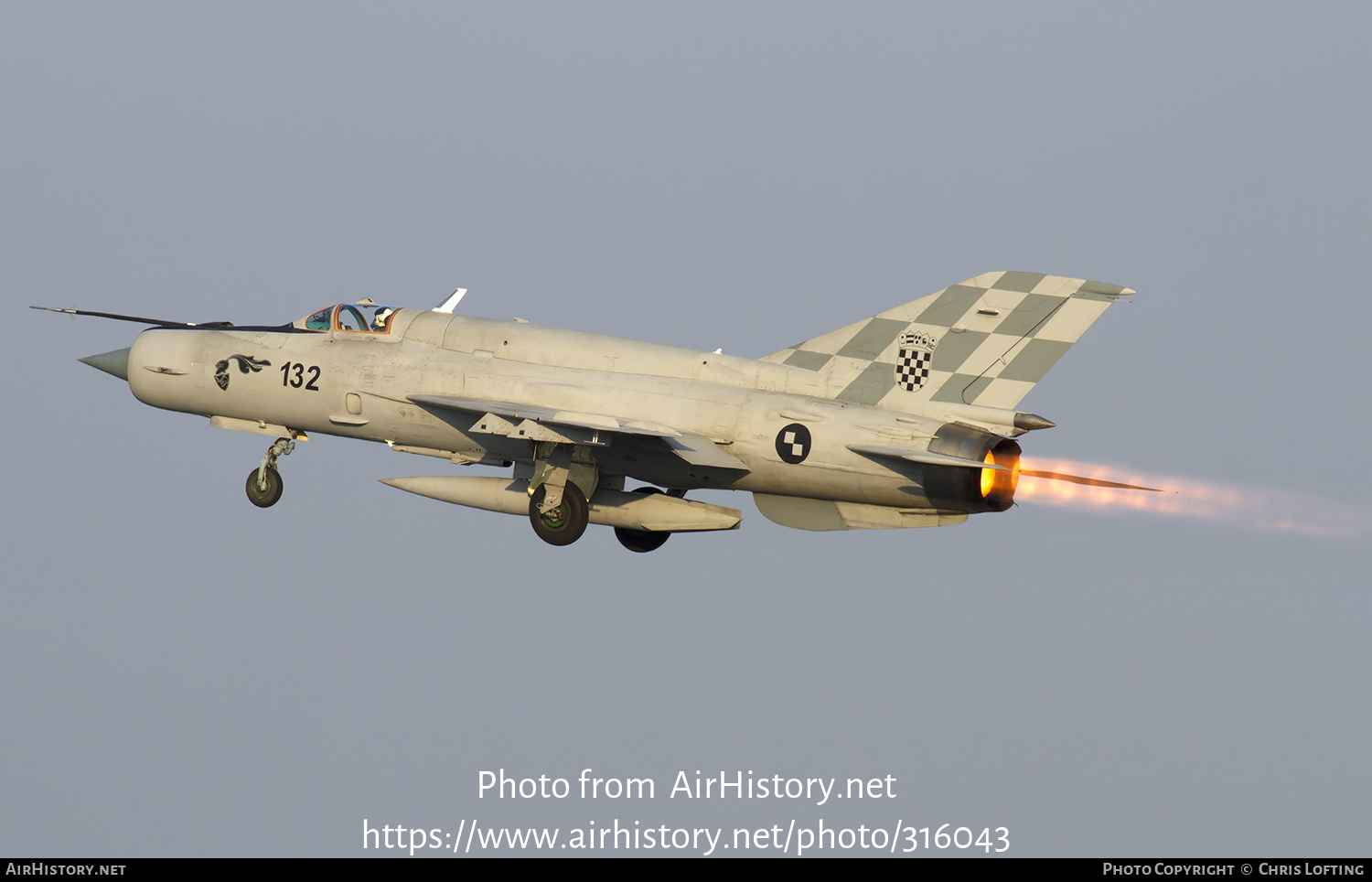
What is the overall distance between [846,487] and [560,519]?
12.2ft

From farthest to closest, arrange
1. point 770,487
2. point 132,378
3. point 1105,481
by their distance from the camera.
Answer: point 132,378 < point 770,487 < point 1105,481

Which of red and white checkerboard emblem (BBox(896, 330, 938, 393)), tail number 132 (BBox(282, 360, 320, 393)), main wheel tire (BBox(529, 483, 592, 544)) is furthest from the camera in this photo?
tail number 132 (BBox(282, 360, 320, 393))

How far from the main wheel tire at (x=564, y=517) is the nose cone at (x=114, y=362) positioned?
22.7ft

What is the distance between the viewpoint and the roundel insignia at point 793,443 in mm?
21562

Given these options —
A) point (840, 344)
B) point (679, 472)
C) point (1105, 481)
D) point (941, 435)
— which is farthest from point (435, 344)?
point (1105, 481)

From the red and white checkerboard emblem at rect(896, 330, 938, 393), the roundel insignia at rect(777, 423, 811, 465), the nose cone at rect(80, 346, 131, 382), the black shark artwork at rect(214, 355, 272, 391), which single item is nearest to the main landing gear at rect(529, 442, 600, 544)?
the roundel insignia at rect(777, 423, 811, 465)

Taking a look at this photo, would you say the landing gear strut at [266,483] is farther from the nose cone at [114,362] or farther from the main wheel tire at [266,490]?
the nose cone at [114,362]

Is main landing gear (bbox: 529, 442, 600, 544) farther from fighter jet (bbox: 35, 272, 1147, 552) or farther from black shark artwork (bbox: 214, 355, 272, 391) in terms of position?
black shark artwork (bbox: 214, 355, 272, 391)

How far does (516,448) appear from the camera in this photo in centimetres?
2377

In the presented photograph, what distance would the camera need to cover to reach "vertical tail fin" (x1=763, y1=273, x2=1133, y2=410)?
2120 cm

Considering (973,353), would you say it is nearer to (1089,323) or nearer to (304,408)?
(1089,323)

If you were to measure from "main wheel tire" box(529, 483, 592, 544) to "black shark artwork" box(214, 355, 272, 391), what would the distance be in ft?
14.9

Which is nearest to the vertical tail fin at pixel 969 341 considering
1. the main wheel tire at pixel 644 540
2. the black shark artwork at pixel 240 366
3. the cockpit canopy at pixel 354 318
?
the main wheel tire at pixel 644 540

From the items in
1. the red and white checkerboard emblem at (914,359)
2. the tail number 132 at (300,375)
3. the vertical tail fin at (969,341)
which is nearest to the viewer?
the vertical tail fin at (969,341)
